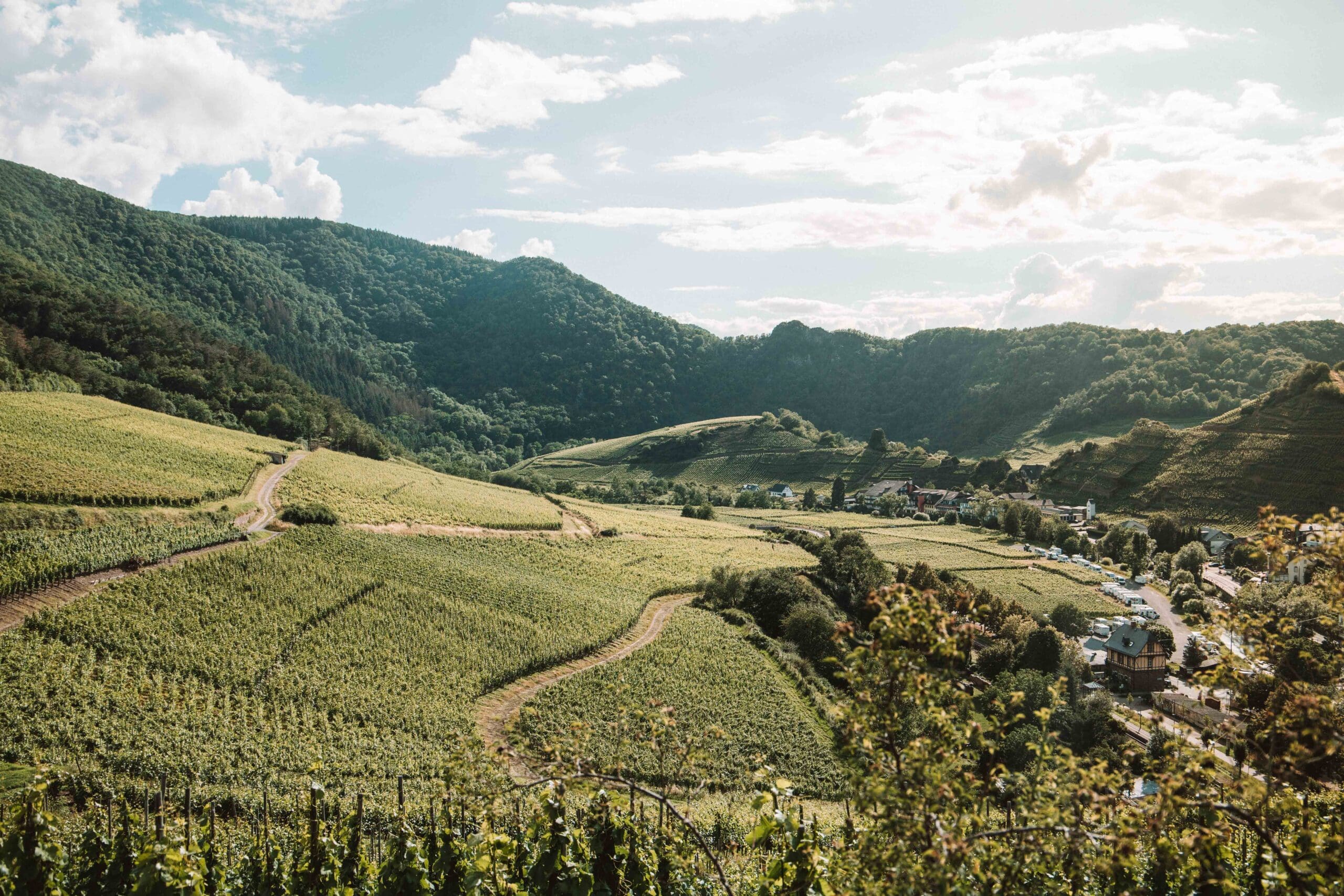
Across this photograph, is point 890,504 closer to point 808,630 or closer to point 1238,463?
point 1238,463

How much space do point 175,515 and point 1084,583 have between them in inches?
2682

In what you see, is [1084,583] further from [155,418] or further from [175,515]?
[155,418]

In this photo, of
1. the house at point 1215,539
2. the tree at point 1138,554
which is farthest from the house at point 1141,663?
the house at point 1215,539

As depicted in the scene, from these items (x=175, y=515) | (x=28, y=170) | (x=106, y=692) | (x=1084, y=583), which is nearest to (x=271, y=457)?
(x=175, y=515)

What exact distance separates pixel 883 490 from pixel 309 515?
309 ft

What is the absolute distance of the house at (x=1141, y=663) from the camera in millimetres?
45031

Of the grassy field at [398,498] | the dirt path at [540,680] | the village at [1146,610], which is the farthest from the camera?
the grassy field at [398,498]

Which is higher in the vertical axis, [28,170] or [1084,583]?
[28,170]

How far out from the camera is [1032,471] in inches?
4840

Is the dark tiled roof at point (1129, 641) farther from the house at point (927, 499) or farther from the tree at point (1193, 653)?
the house at point (927, 499)

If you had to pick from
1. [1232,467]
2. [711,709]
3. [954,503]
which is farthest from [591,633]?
[1232,467]

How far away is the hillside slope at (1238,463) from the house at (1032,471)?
977cm

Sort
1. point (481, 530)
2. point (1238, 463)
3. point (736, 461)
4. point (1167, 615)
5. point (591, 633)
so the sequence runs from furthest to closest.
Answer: point (736, 461), point (1238, 463), point (1167, 615), point (481, 530), point (591, 633)

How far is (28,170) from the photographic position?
16088 cm
